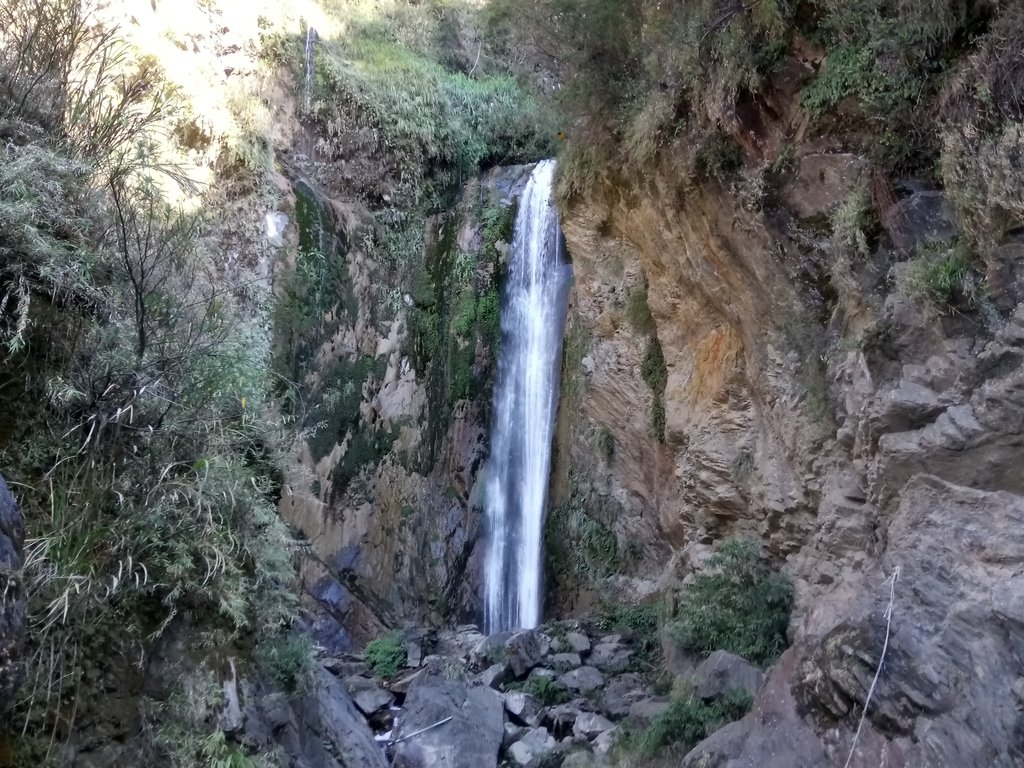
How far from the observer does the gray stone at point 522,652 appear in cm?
898

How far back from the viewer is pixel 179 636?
4.86 meters

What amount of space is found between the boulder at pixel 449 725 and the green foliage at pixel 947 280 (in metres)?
5.41

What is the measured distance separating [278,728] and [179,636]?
1042mm

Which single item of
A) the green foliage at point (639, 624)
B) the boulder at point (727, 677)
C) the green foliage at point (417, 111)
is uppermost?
the green foliage at point (417, 111)

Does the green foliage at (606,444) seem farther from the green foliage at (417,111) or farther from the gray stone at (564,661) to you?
the green foliage at (417,111)

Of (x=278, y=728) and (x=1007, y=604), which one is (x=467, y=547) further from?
(x=1007, y=604)

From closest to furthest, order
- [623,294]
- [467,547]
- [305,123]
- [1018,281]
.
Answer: [1018,281] < [623,294] < [467,547] < [305,123]

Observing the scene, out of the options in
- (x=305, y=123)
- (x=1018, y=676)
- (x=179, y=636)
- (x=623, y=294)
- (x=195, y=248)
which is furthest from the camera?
(x=305, y=123)

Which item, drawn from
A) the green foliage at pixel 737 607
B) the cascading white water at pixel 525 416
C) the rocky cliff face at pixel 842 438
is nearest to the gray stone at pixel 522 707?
the green foliage at pixel 737 607

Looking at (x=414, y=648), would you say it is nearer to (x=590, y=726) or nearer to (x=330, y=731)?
(x=590, y=726)

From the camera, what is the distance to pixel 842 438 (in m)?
5.92

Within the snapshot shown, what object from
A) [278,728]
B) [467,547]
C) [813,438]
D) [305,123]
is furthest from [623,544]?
[305,123]

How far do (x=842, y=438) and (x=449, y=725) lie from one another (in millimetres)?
4521

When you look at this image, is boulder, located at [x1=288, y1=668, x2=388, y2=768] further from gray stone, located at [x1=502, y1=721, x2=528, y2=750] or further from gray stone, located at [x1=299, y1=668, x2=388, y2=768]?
gray stone, located at [x1=502, y1=721, x2=528, y2=750]
